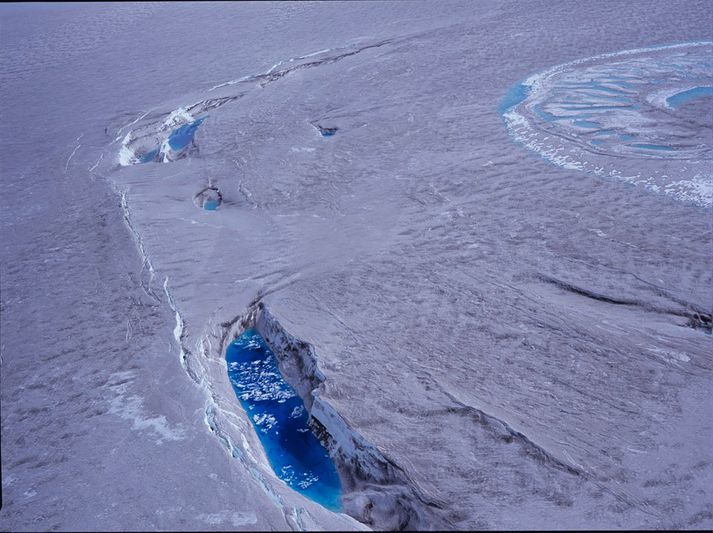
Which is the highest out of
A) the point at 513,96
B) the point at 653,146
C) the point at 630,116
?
the point at 513,96

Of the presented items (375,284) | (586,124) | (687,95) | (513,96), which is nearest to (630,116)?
(586,124)

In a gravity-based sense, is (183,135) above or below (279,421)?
above

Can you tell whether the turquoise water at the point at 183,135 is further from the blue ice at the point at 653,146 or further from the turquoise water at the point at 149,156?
the blue ice at the point at 653,146

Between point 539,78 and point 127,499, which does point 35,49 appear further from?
point 127,499

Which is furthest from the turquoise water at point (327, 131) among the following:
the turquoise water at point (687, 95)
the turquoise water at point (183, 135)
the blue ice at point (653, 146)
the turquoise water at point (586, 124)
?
the turquoise water at point (687, 95)

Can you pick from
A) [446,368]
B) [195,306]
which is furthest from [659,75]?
[195,306]

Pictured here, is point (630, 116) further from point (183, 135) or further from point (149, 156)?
point (149, 156)

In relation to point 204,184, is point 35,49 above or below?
above
